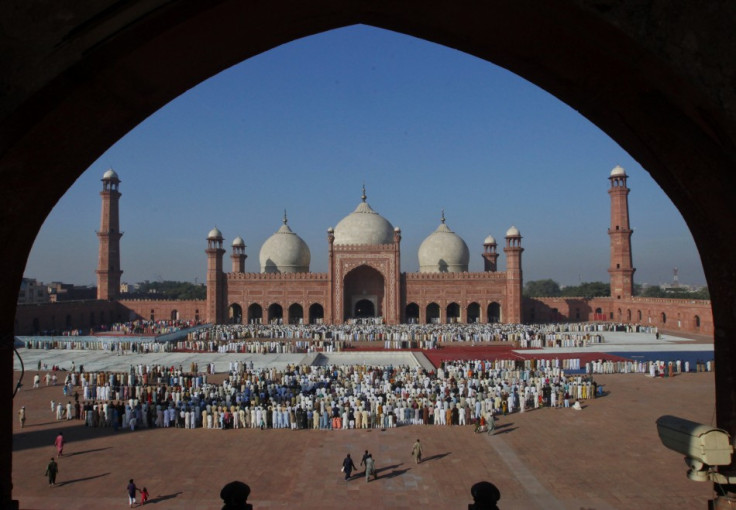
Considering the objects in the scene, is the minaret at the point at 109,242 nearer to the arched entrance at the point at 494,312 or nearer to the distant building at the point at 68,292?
the distant building at the point at 68,292

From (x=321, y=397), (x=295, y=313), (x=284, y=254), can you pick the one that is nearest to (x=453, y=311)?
(x=295, y=313)

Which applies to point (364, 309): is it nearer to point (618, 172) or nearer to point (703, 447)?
point (618, 172)

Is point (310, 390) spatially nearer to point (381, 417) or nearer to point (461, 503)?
point (381, 417)

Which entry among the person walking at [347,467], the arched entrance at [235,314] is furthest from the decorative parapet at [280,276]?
the person walking at [347,467]

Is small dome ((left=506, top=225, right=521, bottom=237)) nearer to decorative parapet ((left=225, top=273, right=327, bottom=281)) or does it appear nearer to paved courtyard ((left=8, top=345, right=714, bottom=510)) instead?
decorative parapet ((left=225, top=273, right=327, bottom=281))

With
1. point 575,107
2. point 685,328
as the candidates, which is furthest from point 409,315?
point 575,107

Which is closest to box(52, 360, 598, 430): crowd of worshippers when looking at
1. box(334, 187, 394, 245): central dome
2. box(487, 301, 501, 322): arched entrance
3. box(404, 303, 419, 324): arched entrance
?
box(404, 303, 419, 324): arched entrance
